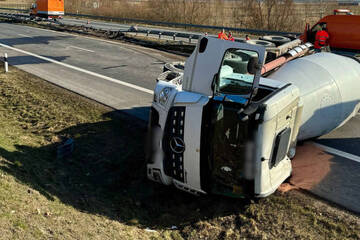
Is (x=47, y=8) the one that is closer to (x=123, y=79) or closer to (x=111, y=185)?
(x=123, y=79)

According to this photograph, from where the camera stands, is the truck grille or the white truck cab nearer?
the white truck cab

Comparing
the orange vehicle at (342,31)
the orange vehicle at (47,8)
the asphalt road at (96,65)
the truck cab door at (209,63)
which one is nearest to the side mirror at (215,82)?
the truck cab door at (209,63)

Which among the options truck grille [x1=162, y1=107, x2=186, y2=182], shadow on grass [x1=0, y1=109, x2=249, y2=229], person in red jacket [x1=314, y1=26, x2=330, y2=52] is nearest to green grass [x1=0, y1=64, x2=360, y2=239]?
shadow on grass [x1=0, y1=109, x2=249, y2=229]

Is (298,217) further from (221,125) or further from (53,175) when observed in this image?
(53,175)

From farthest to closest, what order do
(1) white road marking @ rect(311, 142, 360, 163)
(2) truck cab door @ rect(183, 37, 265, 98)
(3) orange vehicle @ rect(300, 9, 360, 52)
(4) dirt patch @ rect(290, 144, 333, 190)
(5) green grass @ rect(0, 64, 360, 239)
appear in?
(3) orange vehicle @ rect(300, 9, 360, 52) → (1) white road marking @ rect(311, 142, 360, 163) → (4) dirt patch @ rect(290, 144, 333, 190) → (2) truck cab door @ rect(183, 37, 265, 98) → (5) green grass @ rect(0, 64, 360, 239)

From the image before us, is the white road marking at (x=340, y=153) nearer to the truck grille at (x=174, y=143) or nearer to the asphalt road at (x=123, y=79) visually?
the asphalt road at (x=123, y=79)

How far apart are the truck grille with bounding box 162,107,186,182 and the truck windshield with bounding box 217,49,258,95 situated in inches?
29.3

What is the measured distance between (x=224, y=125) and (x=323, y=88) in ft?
10.8

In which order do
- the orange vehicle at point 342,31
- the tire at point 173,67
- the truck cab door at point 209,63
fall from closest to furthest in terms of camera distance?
the truck cab door at point 209,63, the tire at point 173,67, the orange vehicle at point 342,31

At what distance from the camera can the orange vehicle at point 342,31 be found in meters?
13.8

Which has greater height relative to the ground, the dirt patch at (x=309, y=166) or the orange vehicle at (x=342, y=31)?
the orange vehicle at (x=342, y=31)

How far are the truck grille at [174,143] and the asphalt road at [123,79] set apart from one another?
2337mm

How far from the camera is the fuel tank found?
7309 mm

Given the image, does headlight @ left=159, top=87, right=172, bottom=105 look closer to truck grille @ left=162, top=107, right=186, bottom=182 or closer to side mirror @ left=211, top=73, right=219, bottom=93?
truck grille @ left=162, top=107, right=186, bottom=182
